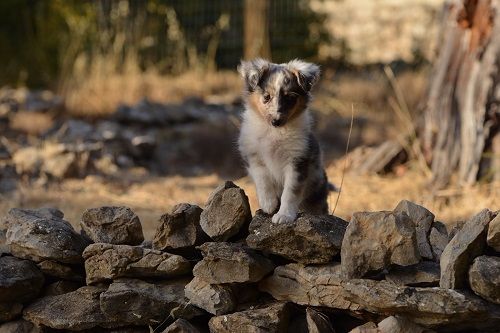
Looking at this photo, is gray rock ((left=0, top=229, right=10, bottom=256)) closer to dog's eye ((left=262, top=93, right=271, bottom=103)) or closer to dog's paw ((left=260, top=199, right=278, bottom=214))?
dog's paw ((left=260, top=199, right=278, bottom=214))

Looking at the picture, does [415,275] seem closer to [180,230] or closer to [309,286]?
[309,286]

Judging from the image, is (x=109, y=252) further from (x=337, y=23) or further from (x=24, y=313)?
(x=337, y=23)

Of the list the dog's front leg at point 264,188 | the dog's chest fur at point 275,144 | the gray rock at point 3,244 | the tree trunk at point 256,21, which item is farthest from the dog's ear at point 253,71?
the tree trunk at point 256,21

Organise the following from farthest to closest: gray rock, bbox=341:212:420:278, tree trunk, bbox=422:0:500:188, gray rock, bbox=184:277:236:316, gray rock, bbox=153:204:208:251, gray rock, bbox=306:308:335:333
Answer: tree trunk, bbox=422:0:500:188
gray rock, bbox=153:204:208:251
gray rock, bbox=184:277:236:316
gray rock, bbox=306:308:335:333
gray rock, bbox=341:212:420:278

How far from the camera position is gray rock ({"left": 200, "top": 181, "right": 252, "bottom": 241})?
4.88m

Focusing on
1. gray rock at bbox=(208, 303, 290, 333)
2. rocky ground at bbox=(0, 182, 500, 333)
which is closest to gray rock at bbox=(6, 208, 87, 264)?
rocky ground at bbox=(0, 182, 500, 333)

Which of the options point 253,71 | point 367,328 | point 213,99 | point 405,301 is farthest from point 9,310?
point 213,99

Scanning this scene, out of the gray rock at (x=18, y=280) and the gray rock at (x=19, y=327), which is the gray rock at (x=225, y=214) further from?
the gray rock at (x=19, y=327)

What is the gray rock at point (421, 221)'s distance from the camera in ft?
15.1

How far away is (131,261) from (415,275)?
165 centimetres

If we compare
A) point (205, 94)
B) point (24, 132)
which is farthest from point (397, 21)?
point (24, 132)

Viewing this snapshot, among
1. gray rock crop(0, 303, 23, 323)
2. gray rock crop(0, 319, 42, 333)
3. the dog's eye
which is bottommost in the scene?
gray rock crop(0, 319, 42, 333)

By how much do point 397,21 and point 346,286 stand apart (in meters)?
15.3

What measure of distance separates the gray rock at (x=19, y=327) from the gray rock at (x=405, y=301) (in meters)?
1.73
